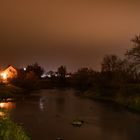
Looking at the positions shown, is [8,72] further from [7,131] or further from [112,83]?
[7,131]

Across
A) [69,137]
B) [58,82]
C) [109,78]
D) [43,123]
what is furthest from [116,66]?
[58,82]

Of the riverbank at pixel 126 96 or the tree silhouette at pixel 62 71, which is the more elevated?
the tree silhouette at pixel 62 71

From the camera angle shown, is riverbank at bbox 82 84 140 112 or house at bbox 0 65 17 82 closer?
riverbank at bbox 82 84 140 112

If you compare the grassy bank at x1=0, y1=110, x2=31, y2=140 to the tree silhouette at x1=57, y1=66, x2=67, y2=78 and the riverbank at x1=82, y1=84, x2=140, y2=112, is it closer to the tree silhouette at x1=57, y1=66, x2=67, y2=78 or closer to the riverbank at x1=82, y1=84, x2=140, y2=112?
the riverbank at x1=82, y1=84, x2=140, y2=112

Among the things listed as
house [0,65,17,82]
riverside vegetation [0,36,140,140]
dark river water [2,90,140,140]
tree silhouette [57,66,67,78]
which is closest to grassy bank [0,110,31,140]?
dark river water [2,90,140,140]

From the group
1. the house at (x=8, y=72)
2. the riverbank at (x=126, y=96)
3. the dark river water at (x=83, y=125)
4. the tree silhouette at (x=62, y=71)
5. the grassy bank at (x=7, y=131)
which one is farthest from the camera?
the tree silhouette at (x=62, y=71)

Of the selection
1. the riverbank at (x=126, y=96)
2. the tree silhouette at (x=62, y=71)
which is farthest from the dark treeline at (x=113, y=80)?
the tree silhouette at (x=62, y=71)

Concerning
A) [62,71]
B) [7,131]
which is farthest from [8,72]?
[7,131]

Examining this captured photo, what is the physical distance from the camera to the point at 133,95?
56.6 metres

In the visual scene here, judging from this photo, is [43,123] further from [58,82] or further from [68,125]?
[58,82]

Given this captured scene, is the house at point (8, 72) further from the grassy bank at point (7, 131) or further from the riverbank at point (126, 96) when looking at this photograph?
the grassy bank at point (7, 131)

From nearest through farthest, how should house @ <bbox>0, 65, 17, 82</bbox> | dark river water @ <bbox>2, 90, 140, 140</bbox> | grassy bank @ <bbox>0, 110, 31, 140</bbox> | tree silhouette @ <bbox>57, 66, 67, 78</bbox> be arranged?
grassy bank @ <bbox>0, 110, 31, 140</bbox> < dark river water @ <bbox>2, 90, 140, 140</bbox> < house @ <bbox>0, 65, 17, 82</bbox> < tree silhouette @ <bbox>57, 66, 67, 78</bbox>

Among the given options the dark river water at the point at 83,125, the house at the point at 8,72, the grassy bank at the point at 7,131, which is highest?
the house at the point at 8,72

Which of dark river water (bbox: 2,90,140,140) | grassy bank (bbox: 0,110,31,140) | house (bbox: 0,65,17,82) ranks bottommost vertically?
dark river water (bbox: 2,90,140,140)
